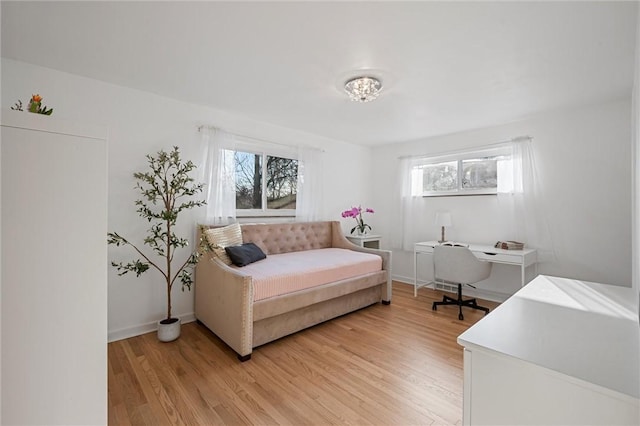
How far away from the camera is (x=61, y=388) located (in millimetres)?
848

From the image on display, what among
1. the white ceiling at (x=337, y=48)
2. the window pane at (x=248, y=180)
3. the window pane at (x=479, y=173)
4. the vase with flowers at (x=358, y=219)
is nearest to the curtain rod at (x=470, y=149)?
the window pane at (x=479, y=173)

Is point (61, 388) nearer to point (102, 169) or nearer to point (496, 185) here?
point (102, 169)

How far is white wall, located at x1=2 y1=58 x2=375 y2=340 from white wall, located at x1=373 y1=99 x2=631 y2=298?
12.1 feet

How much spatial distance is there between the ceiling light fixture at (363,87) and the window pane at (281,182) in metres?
1.67

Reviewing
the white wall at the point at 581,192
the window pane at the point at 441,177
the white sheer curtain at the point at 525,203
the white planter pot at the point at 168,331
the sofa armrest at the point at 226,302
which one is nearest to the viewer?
the sofa armrest at the point at 226,302

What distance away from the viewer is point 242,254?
2807mm

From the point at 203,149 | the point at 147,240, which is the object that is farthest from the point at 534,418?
the point at 203,149

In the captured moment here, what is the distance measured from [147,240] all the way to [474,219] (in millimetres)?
4041

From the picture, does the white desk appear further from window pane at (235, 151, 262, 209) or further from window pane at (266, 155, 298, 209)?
window pane at (235, 151, 262, 209)

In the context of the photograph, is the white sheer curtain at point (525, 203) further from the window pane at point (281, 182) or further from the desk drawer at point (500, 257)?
the window pane at point (281, 182)

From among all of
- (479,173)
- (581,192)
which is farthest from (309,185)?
(581,192)

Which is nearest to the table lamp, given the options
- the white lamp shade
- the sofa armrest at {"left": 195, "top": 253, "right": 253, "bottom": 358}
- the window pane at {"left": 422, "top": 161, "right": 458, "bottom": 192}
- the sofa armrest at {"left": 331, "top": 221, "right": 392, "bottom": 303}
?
the white lamp shade

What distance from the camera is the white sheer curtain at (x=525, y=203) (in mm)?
3357

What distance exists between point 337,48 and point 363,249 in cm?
256
